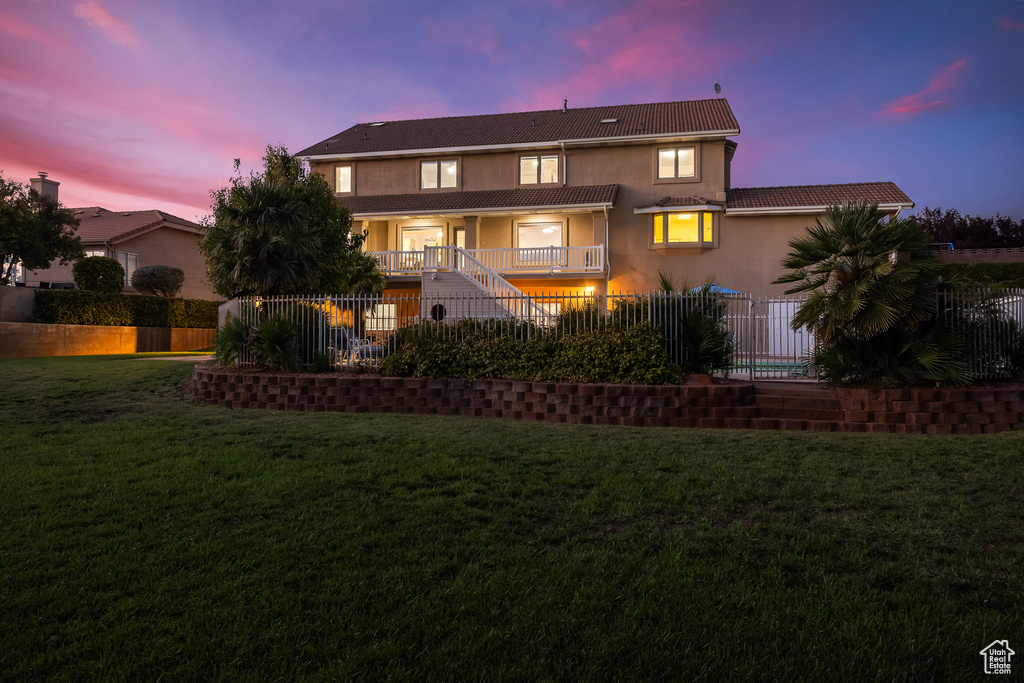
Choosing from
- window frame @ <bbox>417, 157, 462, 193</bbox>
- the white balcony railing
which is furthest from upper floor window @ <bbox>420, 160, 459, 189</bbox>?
the white balcony railing

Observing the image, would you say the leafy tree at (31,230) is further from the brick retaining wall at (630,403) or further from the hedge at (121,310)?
the brick retaining wall at (630,403)

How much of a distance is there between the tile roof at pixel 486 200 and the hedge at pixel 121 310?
25.5 ft

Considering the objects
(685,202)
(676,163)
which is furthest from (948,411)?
(676,163)

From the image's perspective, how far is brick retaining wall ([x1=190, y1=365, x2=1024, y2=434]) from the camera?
890 centimetres

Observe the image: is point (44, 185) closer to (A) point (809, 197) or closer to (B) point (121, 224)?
(B) point (121, 224)

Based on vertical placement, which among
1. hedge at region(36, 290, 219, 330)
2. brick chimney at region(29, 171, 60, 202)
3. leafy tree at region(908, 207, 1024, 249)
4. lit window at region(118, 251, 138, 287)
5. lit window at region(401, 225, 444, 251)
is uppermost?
leafy tree at region(908, 207, 1024, 249)

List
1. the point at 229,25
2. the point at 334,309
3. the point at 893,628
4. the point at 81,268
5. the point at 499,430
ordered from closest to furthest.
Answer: the point at 893,628
the point at 499,430
the point at 334,309
the point at 229,25
the point at 81,268

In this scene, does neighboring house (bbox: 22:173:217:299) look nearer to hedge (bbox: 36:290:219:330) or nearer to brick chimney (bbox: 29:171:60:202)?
brick chimney (bbox: 29:171:60:202)

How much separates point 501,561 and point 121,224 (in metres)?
35.2

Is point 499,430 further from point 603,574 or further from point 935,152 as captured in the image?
point 935,152

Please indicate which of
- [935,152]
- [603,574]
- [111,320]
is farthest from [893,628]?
[935,152]

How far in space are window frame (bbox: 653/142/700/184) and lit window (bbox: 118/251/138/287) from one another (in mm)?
25520

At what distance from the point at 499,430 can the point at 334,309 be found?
544 cm

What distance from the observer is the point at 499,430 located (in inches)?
329
